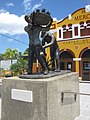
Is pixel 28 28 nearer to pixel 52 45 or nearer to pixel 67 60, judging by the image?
pixel 52 45

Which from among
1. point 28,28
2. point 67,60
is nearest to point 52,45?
point 28,28

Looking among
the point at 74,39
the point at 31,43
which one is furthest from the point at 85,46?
the point at 31,43

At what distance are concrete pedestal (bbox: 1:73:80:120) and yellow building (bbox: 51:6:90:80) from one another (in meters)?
16.0

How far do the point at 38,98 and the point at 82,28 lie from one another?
57.6 feet

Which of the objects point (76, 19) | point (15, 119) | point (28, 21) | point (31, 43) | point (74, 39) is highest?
point (76, 19)

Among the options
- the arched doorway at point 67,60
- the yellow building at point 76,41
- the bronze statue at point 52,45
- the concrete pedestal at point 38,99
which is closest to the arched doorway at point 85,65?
the yellow building at point 76,41

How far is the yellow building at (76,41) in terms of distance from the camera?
2091 centimetres

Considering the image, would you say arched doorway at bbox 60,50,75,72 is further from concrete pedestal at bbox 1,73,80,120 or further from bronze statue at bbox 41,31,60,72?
concrete pedestal at bbox 1,73,80,120

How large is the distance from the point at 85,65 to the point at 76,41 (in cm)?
248

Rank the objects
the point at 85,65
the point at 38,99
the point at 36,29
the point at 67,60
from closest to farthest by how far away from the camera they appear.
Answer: the point at 38,99 → the point at 36,29 → the point at 85,65 → the point at 67,60

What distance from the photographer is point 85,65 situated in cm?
2123

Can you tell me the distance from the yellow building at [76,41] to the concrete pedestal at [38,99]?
1597 centimetres

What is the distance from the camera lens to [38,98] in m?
4.25

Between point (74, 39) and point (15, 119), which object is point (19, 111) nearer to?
point (15, 119)
